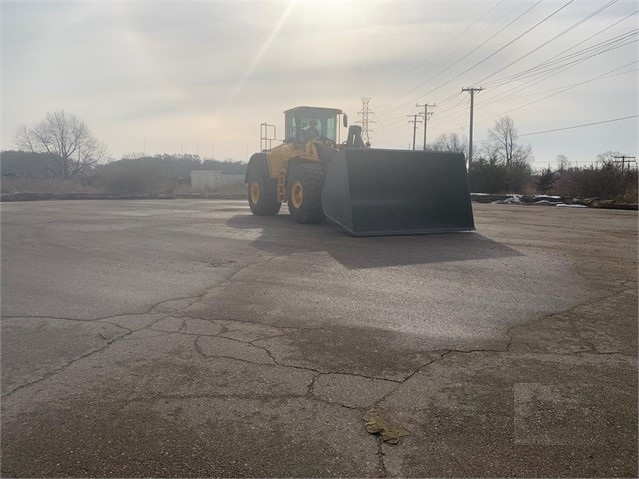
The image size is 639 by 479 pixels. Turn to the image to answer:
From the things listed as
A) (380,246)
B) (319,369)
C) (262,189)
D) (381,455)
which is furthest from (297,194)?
(381,455)

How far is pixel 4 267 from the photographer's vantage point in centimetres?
768

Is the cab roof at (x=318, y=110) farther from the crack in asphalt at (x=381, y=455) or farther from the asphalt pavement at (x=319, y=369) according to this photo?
the crack in asphalt at (x=381, y=455)

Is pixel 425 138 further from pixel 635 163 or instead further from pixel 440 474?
pixel 440 474

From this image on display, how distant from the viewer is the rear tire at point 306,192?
12.0 metres

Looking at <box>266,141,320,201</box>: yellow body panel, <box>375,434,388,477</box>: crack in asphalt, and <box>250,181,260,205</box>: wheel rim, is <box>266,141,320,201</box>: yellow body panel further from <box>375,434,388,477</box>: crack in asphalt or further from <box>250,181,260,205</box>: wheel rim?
<box>375,434,388,477</box>: crack in asphalt

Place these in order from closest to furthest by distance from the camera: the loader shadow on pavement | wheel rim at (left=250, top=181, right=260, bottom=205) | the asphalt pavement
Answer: the asphalt pavement → the loader shadow on pavement → wheel rim at (left=250, top=181, right=260, bottom=205)

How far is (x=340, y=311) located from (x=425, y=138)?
60.6m

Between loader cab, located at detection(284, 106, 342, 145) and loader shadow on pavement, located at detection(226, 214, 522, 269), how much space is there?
3.70 m

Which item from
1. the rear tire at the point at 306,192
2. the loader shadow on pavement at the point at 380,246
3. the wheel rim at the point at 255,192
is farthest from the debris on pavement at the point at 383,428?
the wheel rim at the point at 255,192

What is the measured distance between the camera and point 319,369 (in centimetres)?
373

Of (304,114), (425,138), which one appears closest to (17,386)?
(304,114)

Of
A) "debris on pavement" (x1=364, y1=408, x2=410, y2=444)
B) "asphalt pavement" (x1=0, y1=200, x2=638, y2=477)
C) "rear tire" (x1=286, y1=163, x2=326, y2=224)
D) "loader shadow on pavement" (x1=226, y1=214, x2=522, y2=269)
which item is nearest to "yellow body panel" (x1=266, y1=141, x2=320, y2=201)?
"rear tire" (x1=286, y1=163, x2=326, y2=224)

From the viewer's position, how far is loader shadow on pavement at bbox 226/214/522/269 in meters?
8.09

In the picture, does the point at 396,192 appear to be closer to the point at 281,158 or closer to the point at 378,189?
the point at 378,189
